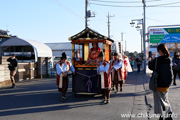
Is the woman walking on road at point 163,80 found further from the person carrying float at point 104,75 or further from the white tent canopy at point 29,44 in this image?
the white tent canopy at point 29,44

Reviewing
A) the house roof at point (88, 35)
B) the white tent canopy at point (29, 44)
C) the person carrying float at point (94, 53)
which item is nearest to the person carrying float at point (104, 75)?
the house roof at point (88, 35)

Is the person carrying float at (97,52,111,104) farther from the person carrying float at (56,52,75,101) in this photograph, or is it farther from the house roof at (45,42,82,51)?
the house roof at (45,42,82,51)

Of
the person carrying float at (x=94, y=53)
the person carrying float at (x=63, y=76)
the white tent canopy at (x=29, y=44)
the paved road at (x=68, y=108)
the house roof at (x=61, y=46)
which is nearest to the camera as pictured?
the paved road at (x=68, y=108)

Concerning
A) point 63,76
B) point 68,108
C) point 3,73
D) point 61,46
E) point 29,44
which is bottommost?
point 68,108

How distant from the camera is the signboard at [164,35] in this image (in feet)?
59.2

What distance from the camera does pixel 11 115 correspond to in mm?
5152

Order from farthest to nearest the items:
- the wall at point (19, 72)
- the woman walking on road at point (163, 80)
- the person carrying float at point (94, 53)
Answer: the wall at point (19, 72) → the person carrying float at point (94, 53) → the woman walking on road at point (163, 80)

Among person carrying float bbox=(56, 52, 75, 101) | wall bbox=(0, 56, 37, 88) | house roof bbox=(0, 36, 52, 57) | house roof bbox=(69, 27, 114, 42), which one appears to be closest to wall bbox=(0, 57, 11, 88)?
wall bbox=(0, 56, 37, 88)

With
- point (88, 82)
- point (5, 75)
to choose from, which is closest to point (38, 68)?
point (5, 75)

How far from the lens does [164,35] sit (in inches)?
719

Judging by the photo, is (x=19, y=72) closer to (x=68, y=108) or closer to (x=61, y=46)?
(x=68, y=108)

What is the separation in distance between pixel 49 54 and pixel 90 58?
1546 centimetres

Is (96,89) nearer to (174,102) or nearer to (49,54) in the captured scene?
(174,102)

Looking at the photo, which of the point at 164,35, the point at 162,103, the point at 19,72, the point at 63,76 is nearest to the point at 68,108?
the point at 63,76
